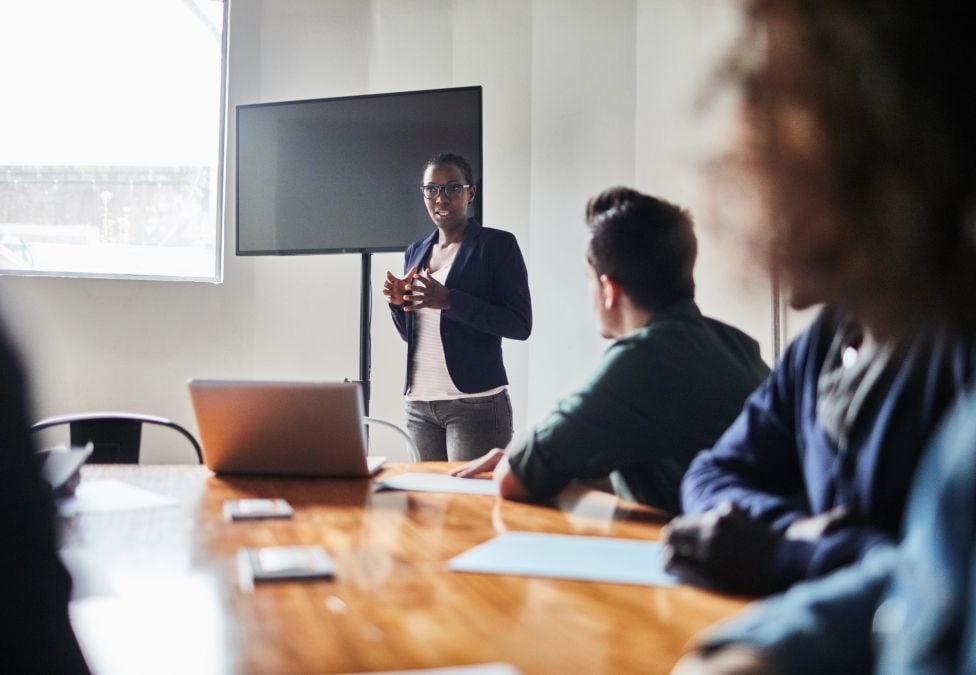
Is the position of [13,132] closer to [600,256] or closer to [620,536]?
[600,256]

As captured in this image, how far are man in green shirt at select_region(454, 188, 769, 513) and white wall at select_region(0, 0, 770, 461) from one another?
6.62ft

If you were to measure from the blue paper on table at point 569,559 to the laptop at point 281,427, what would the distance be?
0.61 meters

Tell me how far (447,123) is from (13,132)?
6.79ft

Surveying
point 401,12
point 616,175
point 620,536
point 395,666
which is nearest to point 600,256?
point 620,536

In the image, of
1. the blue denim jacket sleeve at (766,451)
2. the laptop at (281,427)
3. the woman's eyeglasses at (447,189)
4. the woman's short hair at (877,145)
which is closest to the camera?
the woman's short hair at (877,145)

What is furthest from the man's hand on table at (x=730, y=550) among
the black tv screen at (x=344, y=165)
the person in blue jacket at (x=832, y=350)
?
the black tv screen at (x=344, y=165)

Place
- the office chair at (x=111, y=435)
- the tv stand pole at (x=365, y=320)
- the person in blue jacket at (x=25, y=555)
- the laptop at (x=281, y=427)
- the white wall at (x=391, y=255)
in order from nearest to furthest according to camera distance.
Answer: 1. the person in blue jacket at (x=25, y=555)
2. the laptop at (x=281, y=427)
3. the office chair at (x=111, y=435)
4. the tv stand pole at (x=365, y=320)
5. the white wall at (x=391, y=255)

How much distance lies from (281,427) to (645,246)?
854 mm

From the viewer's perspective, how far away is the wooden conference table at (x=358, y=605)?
82 cm

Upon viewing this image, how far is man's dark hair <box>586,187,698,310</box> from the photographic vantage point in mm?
1835

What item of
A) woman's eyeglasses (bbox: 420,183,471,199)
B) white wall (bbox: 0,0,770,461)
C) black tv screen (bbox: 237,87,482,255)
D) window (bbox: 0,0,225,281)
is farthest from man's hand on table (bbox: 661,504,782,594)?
window (bbox: 0,0,225,281)

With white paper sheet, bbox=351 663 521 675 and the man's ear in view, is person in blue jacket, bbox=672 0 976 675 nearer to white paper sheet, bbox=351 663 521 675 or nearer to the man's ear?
white paper sheet, bbox=351 663 521 675

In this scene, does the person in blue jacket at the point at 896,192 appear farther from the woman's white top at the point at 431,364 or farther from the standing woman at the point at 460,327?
the woman's white top at the point at 431,364

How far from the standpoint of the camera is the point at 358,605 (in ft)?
3.22
